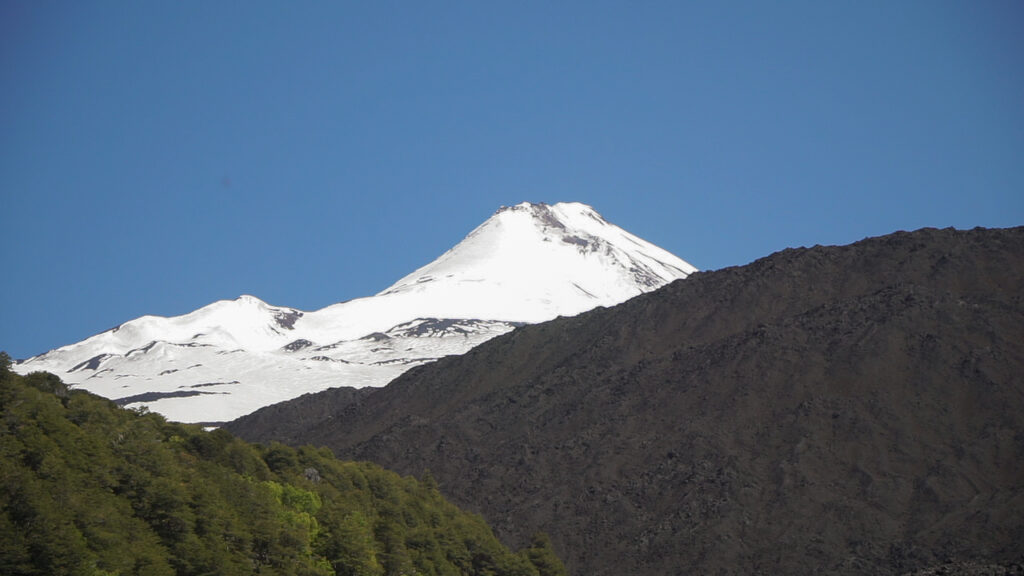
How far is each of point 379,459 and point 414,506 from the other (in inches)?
1055

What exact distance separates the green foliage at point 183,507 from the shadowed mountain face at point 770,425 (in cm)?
1411

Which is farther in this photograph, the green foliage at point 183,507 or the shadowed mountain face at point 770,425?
the shadowed mountain face at point 770,425

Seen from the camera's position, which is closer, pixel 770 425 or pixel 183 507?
pixel 183 507

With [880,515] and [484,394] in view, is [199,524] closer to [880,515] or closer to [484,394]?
[880,515]

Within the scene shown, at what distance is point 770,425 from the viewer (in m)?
75.2

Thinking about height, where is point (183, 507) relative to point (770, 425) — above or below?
below

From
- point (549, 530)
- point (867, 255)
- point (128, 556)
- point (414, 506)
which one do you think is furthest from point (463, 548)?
point (867, 255)

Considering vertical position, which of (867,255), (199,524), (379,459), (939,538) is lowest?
(939,538)

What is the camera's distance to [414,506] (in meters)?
58.6

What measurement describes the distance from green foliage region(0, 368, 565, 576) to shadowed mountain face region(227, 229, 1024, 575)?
14108 mm

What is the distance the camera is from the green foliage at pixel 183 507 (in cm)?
3650

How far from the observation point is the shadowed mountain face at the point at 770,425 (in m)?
65.6

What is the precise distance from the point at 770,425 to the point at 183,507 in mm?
42472

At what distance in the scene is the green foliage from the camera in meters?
36.5
